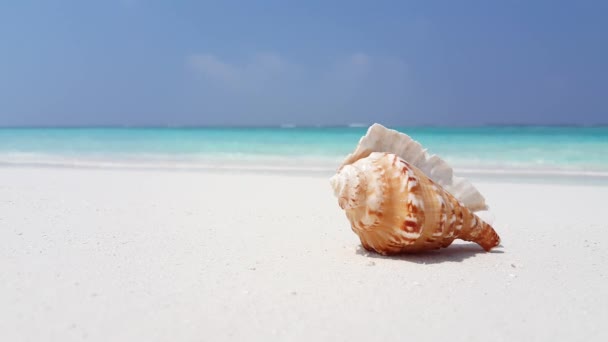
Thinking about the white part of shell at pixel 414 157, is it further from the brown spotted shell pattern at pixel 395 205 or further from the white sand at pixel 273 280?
the white sand at pixel 273 280

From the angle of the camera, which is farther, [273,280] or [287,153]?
[287,153]

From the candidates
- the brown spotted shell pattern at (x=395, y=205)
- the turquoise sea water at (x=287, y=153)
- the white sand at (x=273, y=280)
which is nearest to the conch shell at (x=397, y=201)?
the brown spotted shell pattern at (x=395, y=205)

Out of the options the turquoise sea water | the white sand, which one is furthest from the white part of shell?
the turquoise sea water

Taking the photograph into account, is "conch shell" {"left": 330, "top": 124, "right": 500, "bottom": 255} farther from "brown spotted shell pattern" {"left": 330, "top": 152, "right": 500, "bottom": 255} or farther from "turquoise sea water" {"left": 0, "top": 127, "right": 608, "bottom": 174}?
"turquoise sea water" {"left": 0, "top": 127, "right": 608, "bottom": 174}

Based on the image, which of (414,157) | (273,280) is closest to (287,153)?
(414,157)

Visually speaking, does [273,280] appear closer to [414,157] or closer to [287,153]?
[414,157]

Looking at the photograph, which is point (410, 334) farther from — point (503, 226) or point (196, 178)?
point (196, 178)
